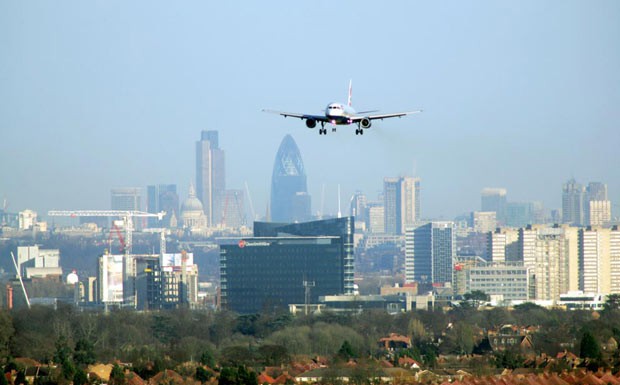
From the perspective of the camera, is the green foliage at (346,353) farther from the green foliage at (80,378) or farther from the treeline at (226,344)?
the green foliage at (80,378)

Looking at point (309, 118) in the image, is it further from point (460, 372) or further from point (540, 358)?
point (540, 358)

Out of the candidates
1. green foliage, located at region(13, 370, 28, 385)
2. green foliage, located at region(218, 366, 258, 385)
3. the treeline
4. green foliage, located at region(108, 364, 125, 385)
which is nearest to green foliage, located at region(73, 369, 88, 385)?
green foliage, located at region(108, 364, 125, 385)

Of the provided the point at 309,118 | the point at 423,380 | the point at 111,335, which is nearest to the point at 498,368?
the point at 423,380

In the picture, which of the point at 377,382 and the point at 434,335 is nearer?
the point at 377,382

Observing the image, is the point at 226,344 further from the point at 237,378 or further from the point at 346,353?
the point at 237,378

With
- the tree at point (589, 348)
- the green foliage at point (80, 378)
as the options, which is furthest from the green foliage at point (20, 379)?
the tree at point (589, 348)

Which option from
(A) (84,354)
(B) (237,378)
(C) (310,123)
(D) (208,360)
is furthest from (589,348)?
(C) (310,123)

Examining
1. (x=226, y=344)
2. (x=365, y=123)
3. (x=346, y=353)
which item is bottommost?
(x=226, y=344)

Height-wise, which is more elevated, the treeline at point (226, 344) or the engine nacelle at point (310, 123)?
the engine nacelle at point (310, 123)
